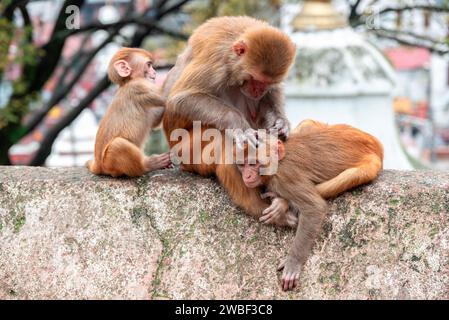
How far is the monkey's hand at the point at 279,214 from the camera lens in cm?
375

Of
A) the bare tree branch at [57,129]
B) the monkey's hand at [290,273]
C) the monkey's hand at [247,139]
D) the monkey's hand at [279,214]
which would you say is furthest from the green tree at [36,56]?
the monkey's hand at [290,273]

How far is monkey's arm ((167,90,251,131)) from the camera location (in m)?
4.10

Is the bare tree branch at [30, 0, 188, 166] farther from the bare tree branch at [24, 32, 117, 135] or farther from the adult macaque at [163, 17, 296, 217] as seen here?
the adult macaque at [163, 17, 296, 217]

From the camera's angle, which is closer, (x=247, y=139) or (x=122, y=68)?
(x=247, y=139)

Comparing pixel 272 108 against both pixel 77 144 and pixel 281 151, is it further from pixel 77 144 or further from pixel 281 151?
pixel 77 144

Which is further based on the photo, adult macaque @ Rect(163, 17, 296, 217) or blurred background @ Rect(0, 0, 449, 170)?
→ blurred background @ Rect(0, 0, 449, 170)

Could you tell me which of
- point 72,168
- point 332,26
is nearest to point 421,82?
point 332,26

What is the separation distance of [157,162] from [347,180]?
1.03 meters

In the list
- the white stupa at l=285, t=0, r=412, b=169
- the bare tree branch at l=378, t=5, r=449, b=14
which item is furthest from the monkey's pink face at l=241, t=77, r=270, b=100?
the bare tree branch at l=378, t=5, r=449, b=14

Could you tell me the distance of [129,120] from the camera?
4348 millimetres

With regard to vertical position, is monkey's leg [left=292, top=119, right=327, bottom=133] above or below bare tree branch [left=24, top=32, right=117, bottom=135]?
above

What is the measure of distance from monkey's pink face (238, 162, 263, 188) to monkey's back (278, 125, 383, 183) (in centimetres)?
11

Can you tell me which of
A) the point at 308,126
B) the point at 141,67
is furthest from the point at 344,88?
the point at 308,126
